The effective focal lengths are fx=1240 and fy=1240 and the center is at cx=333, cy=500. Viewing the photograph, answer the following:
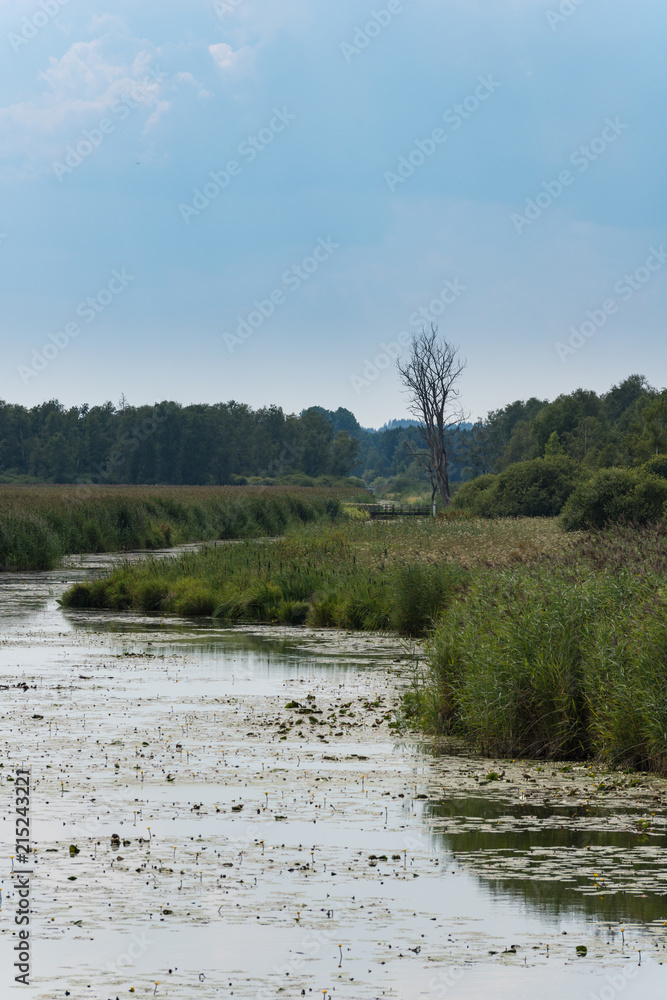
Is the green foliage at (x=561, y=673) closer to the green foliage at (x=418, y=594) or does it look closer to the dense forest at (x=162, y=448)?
the green foliage at (x=418, y=594)

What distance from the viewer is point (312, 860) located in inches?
324

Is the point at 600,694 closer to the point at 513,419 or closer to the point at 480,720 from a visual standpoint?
the point at 480,720

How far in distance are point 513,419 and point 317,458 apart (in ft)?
103

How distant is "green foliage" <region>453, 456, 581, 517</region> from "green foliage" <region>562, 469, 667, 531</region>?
1072cm

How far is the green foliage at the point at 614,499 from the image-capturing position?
42594 millimetres

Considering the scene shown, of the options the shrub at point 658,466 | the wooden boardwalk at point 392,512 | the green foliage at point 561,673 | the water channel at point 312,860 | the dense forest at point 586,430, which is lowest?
the water channel at point 312,860

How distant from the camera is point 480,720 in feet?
40.6

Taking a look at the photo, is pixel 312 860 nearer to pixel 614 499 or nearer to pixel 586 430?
pixel 614 499

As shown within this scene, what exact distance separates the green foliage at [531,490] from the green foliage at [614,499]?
10.7 metres

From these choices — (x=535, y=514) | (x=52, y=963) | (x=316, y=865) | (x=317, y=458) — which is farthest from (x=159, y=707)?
(x=317, y=458)

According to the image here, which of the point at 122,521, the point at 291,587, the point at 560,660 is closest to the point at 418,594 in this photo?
the point at 291,587

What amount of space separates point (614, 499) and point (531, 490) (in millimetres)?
13033

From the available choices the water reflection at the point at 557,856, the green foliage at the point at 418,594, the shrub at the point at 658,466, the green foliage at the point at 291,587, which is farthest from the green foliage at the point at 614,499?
the water reflection at the point at 557,856

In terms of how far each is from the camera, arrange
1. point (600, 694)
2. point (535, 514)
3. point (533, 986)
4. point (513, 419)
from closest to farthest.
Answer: point (533, 986) < point (600, 694) < point (535, 514) < point (513, 419)
